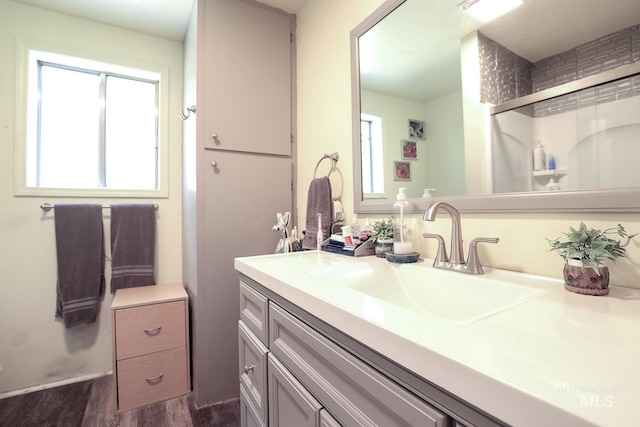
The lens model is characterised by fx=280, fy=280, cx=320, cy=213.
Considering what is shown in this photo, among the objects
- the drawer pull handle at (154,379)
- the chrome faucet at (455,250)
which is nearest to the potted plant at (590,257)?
the chrome faucet at (455,250)

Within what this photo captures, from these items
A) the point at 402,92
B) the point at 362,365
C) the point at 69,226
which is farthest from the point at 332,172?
the point at 69,226

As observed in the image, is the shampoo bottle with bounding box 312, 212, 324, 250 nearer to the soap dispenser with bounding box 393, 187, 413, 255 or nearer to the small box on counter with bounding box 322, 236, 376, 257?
the small box on counter with bounding box 322, 236, 376, 257

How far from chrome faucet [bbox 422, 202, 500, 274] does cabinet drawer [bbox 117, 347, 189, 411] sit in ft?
5.14

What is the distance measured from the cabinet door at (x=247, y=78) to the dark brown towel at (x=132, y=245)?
82 centimetres

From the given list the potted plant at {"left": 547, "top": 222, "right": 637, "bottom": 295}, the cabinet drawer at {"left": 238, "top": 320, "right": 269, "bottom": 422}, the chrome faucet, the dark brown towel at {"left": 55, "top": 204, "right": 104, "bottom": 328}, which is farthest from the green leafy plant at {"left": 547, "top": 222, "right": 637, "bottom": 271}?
the dark brown towel at {"left": 55, "top": 204, "right": 104, "bottom": 328}

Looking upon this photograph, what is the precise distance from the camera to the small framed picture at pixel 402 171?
1079mm

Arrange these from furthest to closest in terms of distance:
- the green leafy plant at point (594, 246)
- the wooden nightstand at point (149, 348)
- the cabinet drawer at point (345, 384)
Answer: the wooden nightstand at point (149, 348) → the green leafy plant at point (594, 246) → the cabinet drawer at point (345, 384)

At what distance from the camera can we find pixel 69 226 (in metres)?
1.73

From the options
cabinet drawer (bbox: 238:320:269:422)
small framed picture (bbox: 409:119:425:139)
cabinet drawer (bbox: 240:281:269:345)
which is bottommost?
cabinet drawer (bbox: 238:320:269:422)

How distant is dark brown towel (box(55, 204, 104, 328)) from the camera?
171 centimetres

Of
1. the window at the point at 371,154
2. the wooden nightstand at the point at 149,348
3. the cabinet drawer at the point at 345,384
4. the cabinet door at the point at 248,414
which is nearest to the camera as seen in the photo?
the cabinet drawer at the point at 345,384

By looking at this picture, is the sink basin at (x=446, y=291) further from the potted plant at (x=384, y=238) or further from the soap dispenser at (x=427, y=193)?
the soap dispenser at (x=427, y=193)

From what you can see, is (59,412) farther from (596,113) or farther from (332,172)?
(596,113)

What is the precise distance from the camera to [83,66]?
1.92 metres
